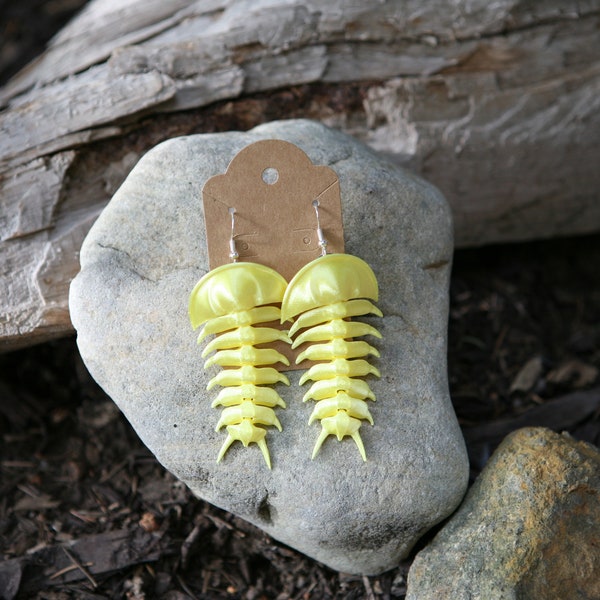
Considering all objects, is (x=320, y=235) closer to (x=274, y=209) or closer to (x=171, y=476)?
(x=274, y=209)

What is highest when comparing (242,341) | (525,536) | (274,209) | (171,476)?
(274,209)

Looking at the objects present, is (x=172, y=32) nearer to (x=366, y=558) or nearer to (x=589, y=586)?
(x=366, y=558)

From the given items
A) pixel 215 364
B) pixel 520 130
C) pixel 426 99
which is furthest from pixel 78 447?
pixel 520 130

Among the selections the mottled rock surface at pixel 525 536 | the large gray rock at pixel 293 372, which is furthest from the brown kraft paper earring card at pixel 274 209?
the mottled rock surface at pixel 525 536

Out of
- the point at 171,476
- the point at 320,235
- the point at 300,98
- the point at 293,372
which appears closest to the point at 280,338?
the point at 293,372

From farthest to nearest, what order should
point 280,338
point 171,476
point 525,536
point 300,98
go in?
1. point 300,98
2. point 171,476
3. point 280,338
4. point 525,536

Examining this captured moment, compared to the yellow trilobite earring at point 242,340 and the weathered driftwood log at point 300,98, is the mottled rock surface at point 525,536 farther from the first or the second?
the weathered driftwood log at point 300,98

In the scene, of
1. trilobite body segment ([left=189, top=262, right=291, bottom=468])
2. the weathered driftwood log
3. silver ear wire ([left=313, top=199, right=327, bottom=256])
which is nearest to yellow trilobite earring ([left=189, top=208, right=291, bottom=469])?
trilobite body segment ([left=189, top=262, right=291, bottom=468])

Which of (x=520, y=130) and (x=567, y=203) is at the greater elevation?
(x=520, y=130)
